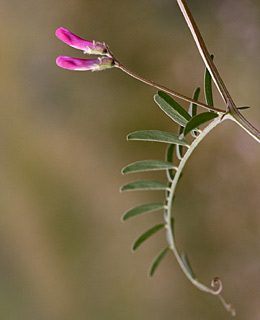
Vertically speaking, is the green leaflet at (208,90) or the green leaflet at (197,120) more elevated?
the green leaflet at (208,90)

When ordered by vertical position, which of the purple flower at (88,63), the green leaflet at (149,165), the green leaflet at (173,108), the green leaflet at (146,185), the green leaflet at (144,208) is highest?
the purple flower at (88,63)

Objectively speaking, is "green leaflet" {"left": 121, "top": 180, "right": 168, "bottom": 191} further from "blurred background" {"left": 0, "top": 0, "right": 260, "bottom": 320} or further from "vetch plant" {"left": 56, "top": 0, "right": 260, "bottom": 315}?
"blurred background" {"left": 0, "top": 0, "right": 260, "bottom": 320}

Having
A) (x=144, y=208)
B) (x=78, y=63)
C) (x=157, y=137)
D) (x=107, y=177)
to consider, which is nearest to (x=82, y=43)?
(x=78, y=63)

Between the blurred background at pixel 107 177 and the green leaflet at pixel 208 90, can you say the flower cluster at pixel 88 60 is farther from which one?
the blurred background at pixel 107 177

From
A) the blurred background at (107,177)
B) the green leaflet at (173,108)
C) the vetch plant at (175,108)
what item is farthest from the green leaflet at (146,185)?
the blurred background at (107,177)

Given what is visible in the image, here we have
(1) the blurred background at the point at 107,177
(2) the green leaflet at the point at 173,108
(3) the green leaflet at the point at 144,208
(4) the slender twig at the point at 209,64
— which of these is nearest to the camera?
(4) the slender twig at the point at 209,64

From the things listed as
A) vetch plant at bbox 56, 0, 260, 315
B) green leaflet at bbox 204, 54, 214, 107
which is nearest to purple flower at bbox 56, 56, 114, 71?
vetch plant at bbox 56, 0, 260, 315
